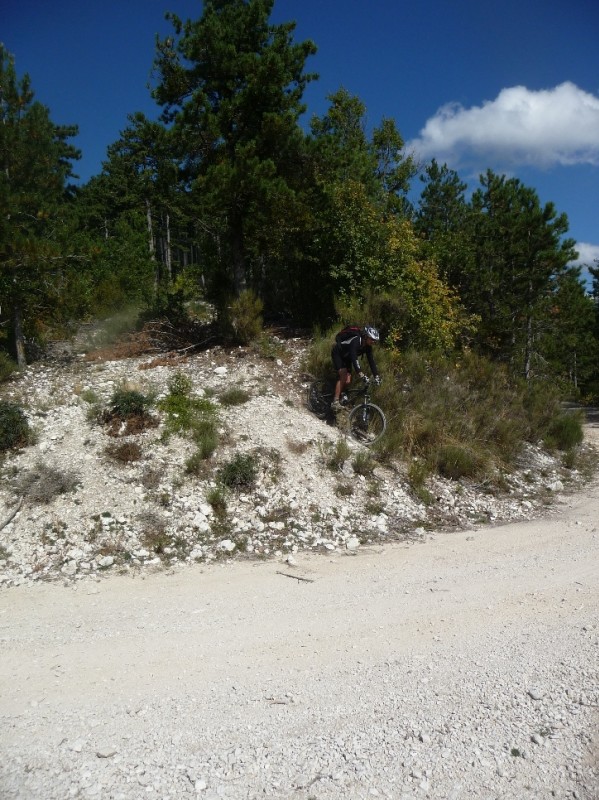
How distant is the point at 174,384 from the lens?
10664 mm

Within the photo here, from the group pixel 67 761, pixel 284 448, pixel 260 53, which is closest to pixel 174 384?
pixel 284 448

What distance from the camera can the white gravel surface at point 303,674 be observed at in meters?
3.49

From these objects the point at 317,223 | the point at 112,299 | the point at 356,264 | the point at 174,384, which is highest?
the point at 317,223

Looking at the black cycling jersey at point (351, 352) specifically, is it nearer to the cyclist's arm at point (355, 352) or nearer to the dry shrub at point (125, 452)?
the cyclist's arm at point (355, 352)

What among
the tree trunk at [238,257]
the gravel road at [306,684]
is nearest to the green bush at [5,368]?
the tree trunk at [238,257]

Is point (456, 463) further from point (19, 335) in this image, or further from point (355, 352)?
point (19, 335)

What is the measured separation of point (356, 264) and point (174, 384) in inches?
225

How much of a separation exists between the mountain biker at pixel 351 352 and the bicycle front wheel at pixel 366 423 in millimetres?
365

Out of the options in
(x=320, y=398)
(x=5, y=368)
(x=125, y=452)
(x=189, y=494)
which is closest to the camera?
(x=189, y=494)

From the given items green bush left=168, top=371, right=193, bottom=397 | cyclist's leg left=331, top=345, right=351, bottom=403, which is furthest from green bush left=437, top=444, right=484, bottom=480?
green bush left=168, top=371, right=193, bottom=397

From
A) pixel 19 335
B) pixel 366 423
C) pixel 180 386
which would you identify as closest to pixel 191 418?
pixel 180 386

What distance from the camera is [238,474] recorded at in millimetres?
8539

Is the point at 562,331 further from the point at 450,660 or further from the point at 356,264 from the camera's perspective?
the point at 450,660

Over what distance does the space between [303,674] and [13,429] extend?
6395mm
